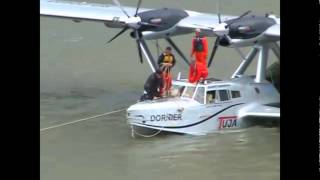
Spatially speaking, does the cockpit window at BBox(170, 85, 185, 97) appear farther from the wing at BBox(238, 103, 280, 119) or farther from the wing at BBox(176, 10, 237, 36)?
the wing at BBox(176, 10, 237, 36)

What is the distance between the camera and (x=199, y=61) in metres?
14.6

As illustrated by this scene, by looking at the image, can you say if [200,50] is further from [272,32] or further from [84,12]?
[84,12]

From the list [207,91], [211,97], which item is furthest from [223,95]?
[207,91]

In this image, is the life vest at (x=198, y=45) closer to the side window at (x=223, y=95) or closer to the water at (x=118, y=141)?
the side window at (x=223, y=95)

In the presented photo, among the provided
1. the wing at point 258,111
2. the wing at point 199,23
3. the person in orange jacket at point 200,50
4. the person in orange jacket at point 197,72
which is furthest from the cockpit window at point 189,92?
the wing at point 199,23

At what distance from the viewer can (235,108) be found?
46.8ft

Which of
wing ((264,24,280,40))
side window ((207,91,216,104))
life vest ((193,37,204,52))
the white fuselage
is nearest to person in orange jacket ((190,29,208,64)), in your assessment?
life vest ((193,37,204,52))

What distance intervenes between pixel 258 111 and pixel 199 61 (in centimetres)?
203

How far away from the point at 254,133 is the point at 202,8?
1675cm

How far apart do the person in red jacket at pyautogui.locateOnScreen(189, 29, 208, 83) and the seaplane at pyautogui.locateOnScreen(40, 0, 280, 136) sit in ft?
0.75

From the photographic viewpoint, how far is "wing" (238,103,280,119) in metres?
14.1

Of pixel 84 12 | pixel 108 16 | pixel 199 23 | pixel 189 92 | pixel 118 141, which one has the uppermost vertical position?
pixel 84 12

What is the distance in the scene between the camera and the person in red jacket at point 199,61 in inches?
561
